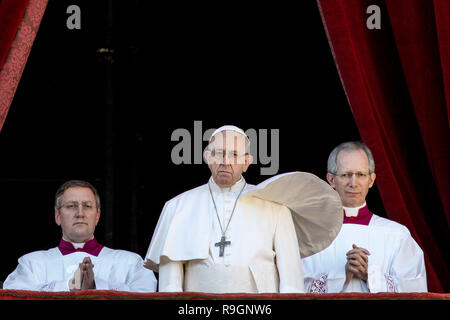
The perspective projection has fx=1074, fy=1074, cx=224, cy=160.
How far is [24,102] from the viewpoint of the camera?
7082 mm

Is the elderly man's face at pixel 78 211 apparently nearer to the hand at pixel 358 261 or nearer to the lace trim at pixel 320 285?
the lace trim at pixel 320 285

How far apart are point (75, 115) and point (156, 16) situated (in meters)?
0.85

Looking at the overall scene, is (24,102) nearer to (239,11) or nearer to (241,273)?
(239,11)

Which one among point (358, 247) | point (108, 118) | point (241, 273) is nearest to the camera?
point (241, 273)

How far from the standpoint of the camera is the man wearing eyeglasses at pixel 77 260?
16.9 feet

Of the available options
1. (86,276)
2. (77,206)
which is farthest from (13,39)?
(86,276)

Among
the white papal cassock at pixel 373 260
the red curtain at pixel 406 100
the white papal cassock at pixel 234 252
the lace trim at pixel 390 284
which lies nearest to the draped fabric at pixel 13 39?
the white papal cassock at pixel 234 252

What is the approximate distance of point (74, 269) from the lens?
5.31m

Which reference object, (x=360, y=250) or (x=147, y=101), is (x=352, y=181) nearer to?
(x=360, y=250)

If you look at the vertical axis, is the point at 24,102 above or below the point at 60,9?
below

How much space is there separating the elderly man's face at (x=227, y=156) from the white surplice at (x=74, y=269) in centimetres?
83

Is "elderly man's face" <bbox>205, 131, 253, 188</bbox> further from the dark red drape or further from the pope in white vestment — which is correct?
the dark red drape

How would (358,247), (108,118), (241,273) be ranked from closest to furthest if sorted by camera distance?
(241,273)
(358,247)
(108,118)

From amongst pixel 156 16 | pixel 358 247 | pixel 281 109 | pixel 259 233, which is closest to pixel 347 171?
pixel 358 247
